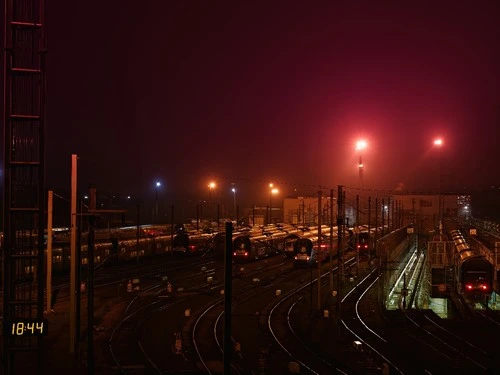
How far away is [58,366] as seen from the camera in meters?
13.7

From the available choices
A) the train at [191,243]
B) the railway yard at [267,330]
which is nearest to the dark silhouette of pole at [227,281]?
the railway yard at [267,330]

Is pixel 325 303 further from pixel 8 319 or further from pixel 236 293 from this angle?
pixel 8 319

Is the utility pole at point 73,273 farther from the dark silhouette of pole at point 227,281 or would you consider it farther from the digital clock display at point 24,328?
the dark silhouette of pole at point 227,281

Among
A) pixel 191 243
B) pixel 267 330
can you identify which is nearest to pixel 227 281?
pixel 267 330

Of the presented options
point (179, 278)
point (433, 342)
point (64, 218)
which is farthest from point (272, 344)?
point (64, 218)

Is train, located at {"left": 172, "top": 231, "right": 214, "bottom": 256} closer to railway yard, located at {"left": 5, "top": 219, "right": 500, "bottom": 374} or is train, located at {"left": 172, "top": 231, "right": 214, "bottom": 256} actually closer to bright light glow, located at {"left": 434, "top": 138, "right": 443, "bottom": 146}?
railway yard, located at {"left": 5, "top": 219, "right": 500, "bottom": 374}

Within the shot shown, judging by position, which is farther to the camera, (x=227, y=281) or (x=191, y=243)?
(x=191, y=243)

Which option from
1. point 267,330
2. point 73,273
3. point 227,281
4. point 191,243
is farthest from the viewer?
point 191,243

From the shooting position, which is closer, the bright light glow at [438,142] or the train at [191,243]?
the bright light glow at [438,142]

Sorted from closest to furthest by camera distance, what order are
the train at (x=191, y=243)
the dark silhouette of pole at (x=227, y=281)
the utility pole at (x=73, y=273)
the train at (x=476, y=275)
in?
the dark silhouette of pole at (x=227, y=281) → the utility pole at (x=73, y=273) → the train at (x=476, y=275) → the train at (x=191, y=243)

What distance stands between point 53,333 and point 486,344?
12.4 meters

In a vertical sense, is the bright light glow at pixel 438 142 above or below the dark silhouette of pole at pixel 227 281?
above

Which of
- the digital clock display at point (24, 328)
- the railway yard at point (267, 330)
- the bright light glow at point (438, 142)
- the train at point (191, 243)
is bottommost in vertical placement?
the railway yard at point (267, 330)

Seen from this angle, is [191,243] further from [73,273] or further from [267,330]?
[73,273]
